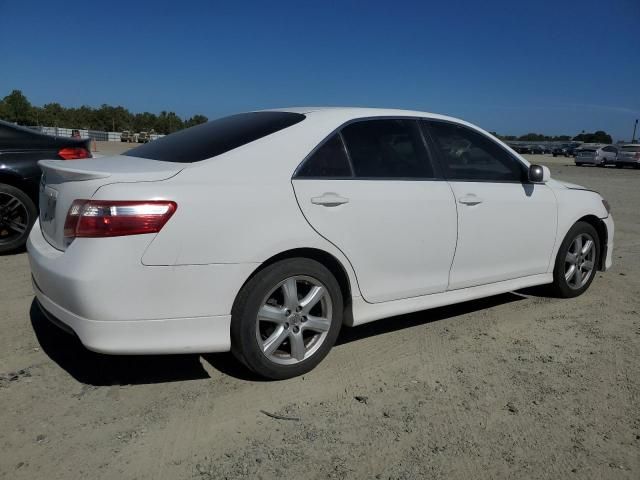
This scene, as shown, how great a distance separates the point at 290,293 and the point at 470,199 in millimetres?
1576

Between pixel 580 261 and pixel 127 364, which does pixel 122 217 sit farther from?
pixel 580 261

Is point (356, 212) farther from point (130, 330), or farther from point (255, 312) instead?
point (130, 330)

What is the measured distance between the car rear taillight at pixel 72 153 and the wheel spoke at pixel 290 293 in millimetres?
4136

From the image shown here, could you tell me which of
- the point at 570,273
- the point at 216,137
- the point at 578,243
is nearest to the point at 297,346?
the point at 216,137

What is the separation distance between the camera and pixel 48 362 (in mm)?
3324

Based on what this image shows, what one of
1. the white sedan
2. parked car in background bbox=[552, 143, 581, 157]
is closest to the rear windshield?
the white sedan

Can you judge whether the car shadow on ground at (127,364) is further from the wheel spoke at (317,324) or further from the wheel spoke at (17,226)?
the wheel spoke at (17,226)

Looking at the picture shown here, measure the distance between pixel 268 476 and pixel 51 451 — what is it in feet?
3.24

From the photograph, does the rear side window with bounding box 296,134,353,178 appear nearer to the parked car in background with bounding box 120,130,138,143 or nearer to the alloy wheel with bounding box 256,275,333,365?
the alloy wheel with bounding box 256,275,333,365

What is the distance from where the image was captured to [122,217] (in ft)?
8.64

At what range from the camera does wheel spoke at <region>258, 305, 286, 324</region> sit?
300 cm

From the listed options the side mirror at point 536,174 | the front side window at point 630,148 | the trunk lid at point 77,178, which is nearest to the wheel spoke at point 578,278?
the side mirror at point 536,174

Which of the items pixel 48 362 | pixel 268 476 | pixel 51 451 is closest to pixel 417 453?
pixel 268 476

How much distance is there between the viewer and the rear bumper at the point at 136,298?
2623 millimetres
